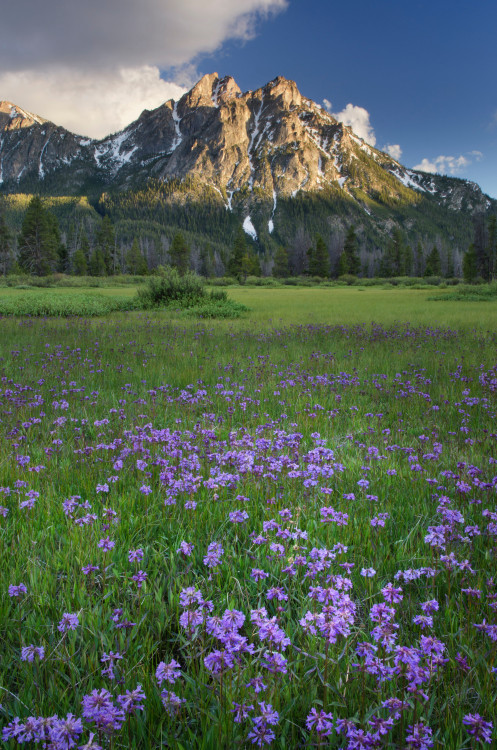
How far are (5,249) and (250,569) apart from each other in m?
86.7

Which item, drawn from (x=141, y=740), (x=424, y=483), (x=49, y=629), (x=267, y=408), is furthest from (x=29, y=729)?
(x=267, y=408)

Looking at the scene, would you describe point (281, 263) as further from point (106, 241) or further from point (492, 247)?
point (492, 247)

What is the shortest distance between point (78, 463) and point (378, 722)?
343cm

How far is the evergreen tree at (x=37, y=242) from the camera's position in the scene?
224 ft

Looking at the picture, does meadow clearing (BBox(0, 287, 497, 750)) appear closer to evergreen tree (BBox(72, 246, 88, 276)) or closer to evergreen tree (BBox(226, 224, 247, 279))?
evergreen tree (BBox(226, 224, 247, 279))

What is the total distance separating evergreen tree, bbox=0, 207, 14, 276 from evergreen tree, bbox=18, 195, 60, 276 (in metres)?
2.36

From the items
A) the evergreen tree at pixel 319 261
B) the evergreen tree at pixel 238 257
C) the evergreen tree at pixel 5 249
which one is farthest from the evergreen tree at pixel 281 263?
the evergreen tree at pixel 5 249

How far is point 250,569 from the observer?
99.3 inches

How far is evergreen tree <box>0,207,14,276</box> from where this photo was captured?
69400 millimetres

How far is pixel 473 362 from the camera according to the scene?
8.83m

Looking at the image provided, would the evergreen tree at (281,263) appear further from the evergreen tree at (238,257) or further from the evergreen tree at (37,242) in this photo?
the evergreen tree at (37,242)

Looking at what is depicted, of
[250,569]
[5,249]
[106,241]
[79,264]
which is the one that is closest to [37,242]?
[5,249]

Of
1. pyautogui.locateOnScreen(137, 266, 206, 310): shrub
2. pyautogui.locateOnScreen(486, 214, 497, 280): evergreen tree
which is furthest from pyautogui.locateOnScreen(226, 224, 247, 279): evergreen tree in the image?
pyautogui.locateOnScreen(137, 266, 206, 310): shrub

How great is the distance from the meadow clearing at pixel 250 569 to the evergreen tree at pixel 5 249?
78.1m
